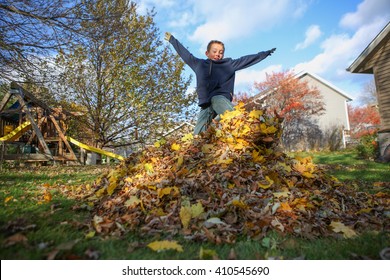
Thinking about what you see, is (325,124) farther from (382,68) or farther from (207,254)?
(207,254)

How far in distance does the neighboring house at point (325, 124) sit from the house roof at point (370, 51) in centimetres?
1133

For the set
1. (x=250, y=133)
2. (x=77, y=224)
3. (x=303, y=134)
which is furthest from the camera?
(x=303, y=134)

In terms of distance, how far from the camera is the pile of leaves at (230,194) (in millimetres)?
2236

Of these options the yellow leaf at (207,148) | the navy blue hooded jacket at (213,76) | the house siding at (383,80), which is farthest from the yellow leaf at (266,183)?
the house siding at (383,80)

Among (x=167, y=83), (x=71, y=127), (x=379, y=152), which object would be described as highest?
(x=167, y=83)

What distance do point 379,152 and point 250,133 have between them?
10191 mm

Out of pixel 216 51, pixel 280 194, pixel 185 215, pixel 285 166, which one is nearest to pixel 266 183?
pixel 280 194

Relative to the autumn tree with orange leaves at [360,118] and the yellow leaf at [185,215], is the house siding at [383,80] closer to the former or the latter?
the yellow leaf at [185,215]

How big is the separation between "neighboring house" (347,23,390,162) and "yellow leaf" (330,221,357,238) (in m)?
9.50

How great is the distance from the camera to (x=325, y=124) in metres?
24.2

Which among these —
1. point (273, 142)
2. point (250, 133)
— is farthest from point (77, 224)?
point (273, 142)

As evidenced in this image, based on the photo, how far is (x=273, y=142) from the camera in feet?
11.9

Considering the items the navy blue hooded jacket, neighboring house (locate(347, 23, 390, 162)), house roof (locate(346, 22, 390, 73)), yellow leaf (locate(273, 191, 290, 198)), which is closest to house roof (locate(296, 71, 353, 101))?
house roof (locate(346, 22, 390, 73))
